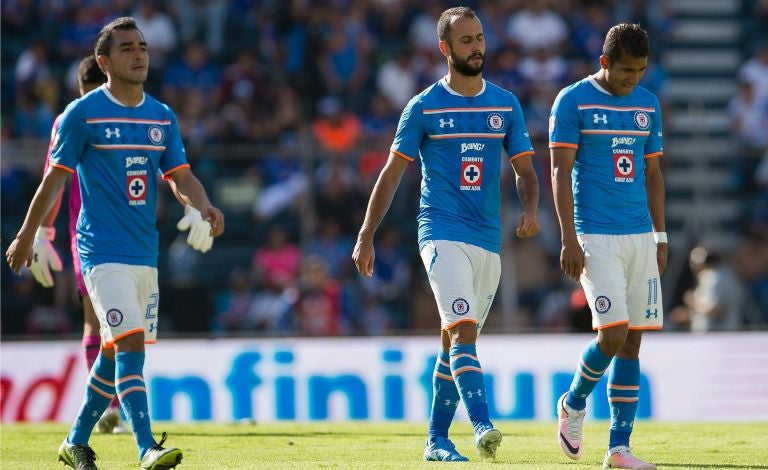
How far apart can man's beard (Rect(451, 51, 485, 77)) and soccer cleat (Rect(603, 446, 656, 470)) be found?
2440mm

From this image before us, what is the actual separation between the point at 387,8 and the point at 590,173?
12950 mm

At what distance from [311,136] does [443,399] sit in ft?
34.0

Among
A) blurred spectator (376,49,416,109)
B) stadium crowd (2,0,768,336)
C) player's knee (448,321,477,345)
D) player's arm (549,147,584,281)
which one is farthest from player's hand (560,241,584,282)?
blurred spectator (376,49,416,109)

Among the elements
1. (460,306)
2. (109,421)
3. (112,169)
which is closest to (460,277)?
(460,306)

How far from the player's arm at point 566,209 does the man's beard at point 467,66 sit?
2.27 ft

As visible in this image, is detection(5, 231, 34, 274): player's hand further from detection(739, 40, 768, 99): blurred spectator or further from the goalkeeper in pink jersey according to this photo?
detection(739, 40, 768, 99): blurred spectator

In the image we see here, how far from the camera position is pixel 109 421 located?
A: 1115cm

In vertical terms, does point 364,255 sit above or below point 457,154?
below

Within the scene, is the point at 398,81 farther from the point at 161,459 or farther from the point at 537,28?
the point at 161,459

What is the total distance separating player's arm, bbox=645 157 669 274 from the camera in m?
8.67

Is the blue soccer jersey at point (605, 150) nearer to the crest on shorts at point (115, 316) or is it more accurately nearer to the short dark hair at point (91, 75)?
the crest on shorts at point (115, 316)

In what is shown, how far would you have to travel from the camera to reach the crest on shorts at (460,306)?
8344 mm

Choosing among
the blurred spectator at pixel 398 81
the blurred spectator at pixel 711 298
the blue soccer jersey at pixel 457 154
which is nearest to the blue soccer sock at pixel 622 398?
the blue soccer jersey at pixel 457 154

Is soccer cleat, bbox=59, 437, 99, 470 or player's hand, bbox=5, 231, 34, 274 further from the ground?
player's hand, bbox=5, 231, 34, 274
